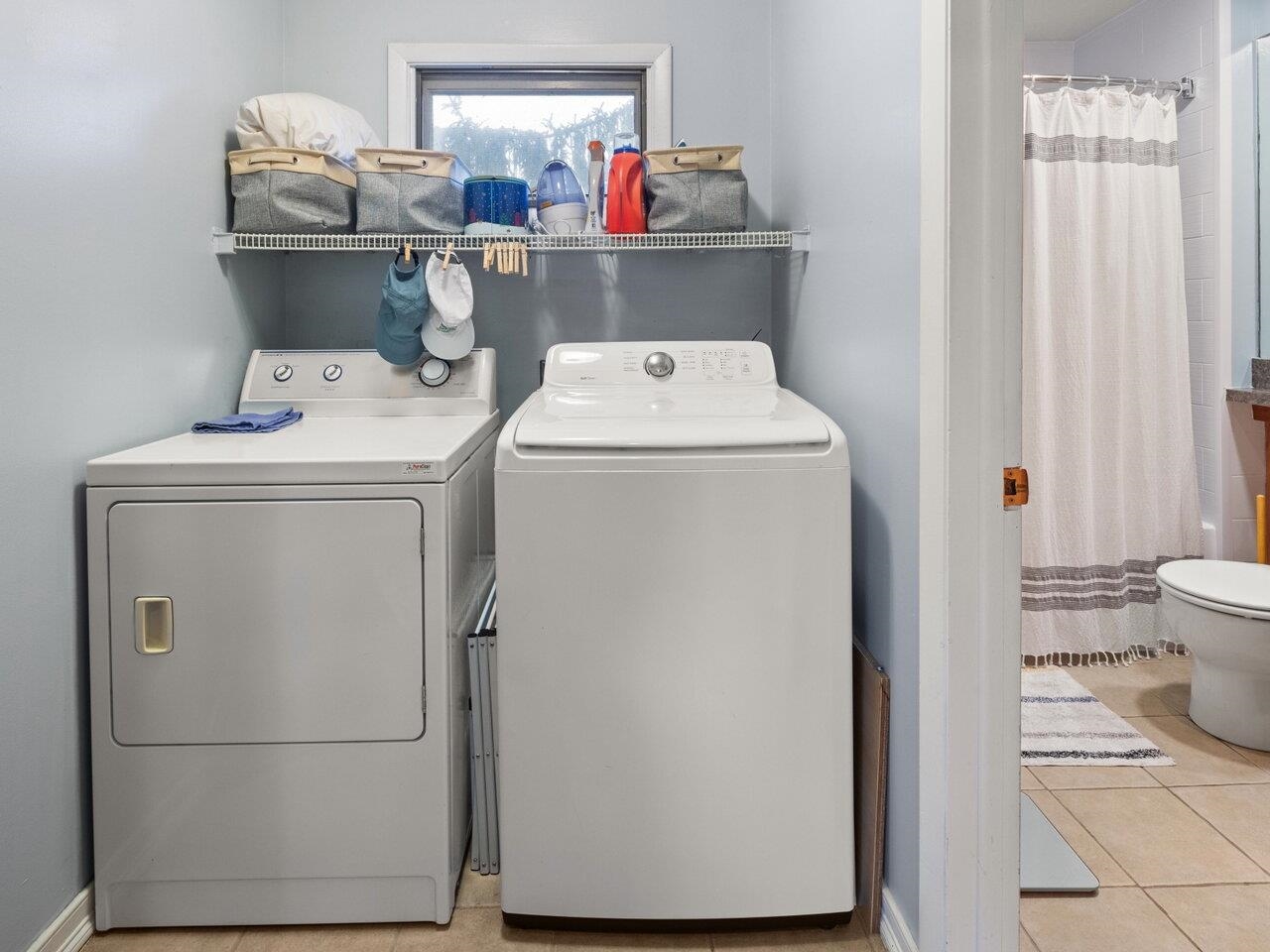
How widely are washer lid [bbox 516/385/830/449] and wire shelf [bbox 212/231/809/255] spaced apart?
546 millimetres

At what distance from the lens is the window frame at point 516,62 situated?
2.54 meters

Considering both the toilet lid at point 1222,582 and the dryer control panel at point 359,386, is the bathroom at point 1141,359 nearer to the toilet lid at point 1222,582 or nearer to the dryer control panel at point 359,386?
the toilet lid at point 1222,582

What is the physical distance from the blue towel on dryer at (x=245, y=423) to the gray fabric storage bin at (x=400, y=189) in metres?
0.55

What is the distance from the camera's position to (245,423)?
193cm

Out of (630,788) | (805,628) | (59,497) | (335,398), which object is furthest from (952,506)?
(335,398)

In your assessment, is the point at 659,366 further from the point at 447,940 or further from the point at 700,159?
the point at 447,940

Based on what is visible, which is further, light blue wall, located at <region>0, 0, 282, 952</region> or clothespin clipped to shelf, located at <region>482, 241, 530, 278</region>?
clothespin clipped to shelf, located at <region>482, 241, 530, 278</region>

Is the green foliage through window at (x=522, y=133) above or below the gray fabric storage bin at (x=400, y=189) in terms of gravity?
above

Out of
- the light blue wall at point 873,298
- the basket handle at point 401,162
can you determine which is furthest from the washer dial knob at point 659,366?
the basket handle at point 401,162

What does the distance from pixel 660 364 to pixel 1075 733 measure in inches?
60.3

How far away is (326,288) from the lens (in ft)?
8.59

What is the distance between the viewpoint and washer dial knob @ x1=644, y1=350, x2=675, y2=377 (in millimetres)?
2055

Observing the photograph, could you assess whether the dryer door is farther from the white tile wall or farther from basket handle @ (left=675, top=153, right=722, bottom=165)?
the white tile wall

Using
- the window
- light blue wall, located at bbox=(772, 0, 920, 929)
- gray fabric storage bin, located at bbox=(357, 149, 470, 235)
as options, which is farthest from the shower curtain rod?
gray fabric storage bin, located at bbox=(357, 149, 470, 235)
